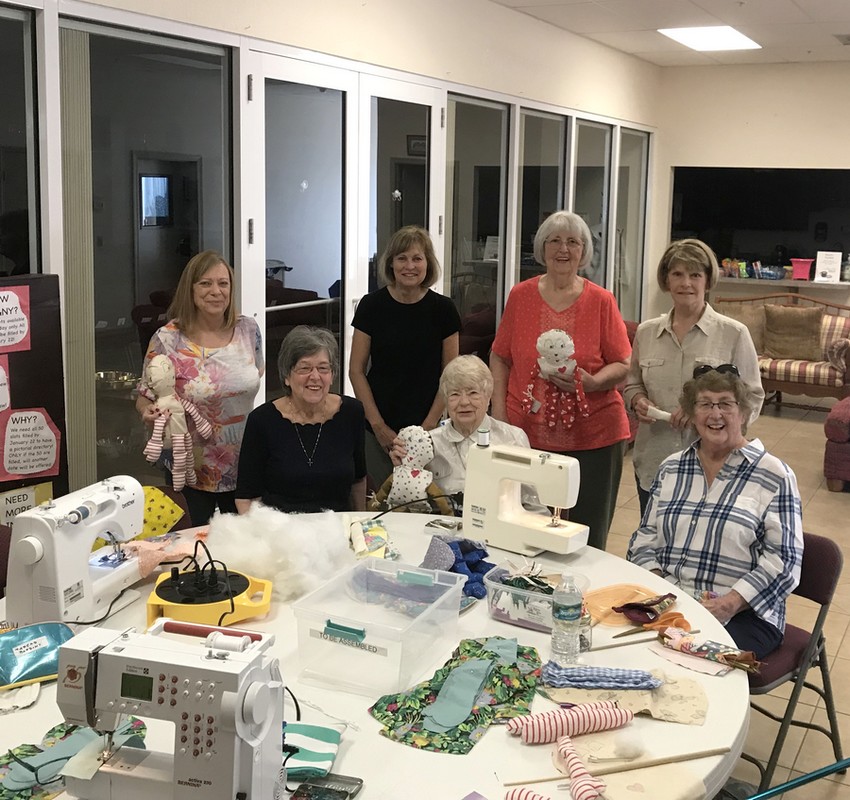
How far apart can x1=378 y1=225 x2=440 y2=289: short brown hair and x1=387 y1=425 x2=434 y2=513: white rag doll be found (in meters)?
0.93

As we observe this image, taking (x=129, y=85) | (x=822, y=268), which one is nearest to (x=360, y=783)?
(x=129, y=85)

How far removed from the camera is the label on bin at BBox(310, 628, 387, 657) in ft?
6.38

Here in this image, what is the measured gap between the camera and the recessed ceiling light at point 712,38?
6.73 metres

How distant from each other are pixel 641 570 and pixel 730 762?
2.73 feet

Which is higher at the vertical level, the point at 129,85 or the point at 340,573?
the point at 129,85

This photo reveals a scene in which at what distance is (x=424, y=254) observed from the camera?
3787 millimetres

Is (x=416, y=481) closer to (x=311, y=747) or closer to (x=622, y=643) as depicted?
(x=622, y=643)

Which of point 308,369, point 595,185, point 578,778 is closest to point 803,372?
point 595,185

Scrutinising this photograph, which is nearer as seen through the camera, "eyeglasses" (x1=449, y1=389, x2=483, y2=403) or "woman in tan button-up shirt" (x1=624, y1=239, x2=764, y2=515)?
"eyeglasses" (x1=449, y1=389, x2=483, y2=403)

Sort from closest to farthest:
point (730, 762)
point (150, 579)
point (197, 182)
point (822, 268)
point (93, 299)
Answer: point (730, 762) → point (150, 579) → point (93, 299) → point (197, 182) → point (822, 268)

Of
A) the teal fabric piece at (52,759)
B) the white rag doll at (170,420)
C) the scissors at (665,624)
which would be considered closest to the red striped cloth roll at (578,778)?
the scissors at (665,624)

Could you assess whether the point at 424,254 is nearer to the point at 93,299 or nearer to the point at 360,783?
the point at 93,299

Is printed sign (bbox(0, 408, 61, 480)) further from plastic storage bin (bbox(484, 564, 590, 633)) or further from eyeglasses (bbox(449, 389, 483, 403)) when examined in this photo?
plastic storage bin (bbox(484, 564, 590, 633))

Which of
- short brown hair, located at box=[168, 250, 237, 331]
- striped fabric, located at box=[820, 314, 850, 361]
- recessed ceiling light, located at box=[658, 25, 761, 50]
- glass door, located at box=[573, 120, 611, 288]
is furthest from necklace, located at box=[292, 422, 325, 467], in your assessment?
striped fabric, located at box=[820, 314, 850, 361]
